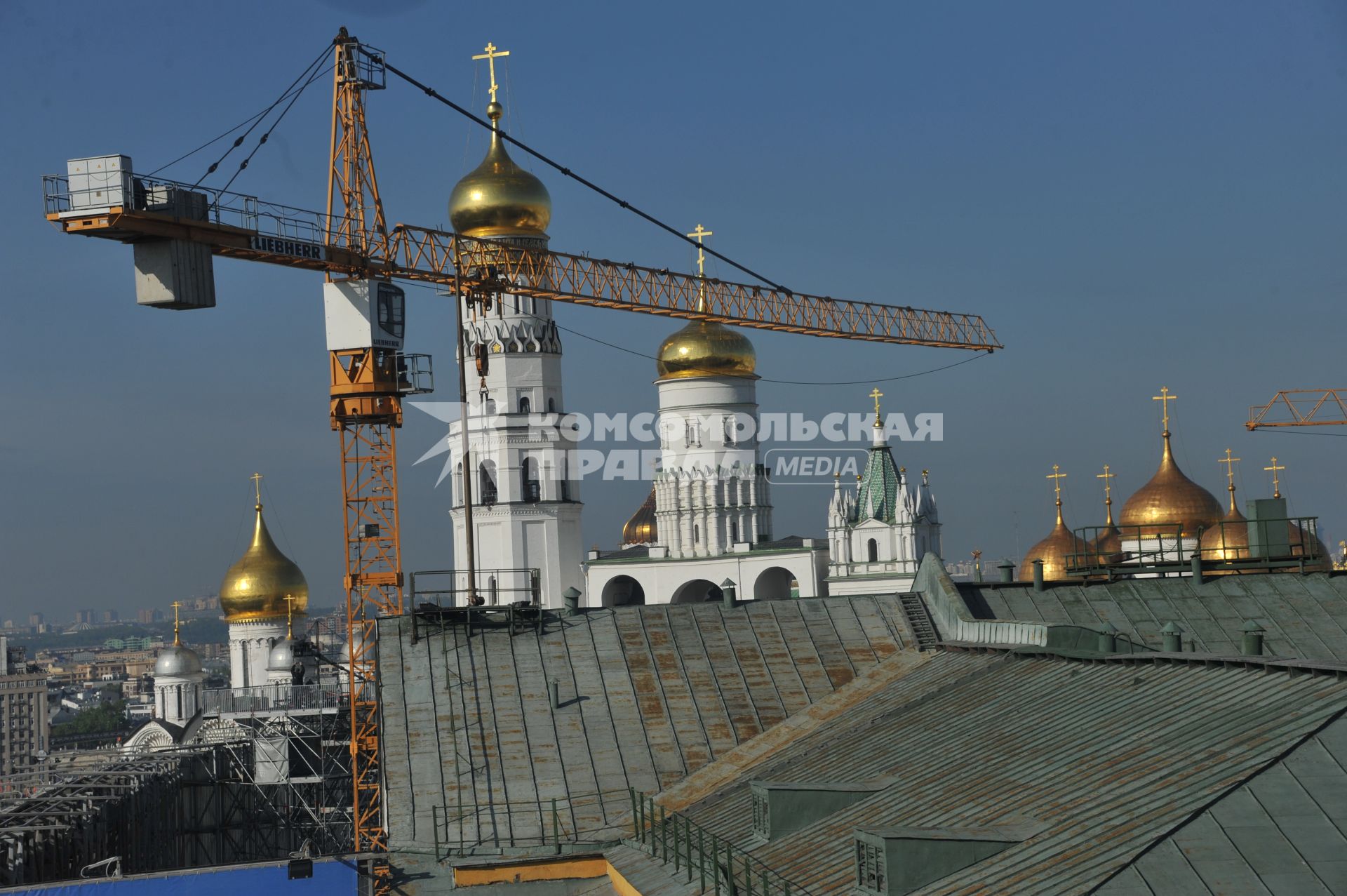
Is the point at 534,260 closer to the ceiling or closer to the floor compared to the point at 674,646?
closer to the ceiling

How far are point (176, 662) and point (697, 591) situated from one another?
3064 centimetres

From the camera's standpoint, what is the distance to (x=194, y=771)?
5959 centimetres

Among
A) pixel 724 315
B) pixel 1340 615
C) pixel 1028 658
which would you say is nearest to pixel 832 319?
pixel 724 315

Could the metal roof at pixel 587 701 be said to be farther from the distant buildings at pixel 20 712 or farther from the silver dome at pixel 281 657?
the distant buildings at pixel 20 712

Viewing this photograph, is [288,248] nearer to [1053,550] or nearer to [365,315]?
[365,315]

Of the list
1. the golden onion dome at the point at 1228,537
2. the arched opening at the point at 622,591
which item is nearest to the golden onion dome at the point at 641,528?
the arched opening at the point at 622,591

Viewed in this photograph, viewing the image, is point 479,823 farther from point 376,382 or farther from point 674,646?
→ point 376,382

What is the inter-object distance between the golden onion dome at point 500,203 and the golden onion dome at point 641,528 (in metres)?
55.8

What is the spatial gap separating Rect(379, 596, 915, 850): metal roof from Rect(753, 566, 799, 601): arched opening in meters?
69.8

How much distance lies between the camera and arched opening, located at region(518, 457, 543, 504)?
94625mm

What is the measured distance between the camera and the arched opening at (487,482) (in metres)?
94.9

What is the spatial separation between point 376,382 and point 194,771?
58.9 ft

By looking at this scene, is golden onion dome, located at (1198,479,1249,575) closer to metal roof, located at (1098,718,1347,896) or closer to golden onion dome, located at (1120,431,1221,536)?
golden onion dome, located at (1120,431,1221,536)

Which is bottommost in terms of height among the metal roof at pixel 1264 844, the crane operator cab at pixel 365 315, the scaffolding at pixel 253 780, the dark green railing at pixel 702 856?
the scaffolding at pixel 253 780
